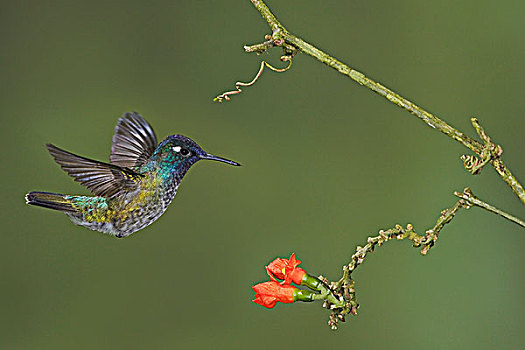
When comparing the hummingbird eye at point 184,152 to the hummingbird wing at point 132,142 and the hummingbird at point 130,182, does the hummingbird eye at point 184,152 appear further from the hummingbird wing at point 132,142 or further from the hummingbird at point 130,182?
the hummingbird wing at point 132,142

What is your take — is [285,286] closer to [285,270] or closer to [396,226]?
[285,270]

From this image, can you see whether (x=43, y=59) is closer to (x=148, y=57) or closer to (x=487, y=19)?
(x=148, y=57)

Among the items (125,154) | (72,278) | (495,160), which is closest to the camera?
(495,160)

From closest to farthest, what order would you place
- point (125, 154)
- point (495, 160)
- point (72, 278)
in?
point (495, 160), point (125, 154), point (72, 278)

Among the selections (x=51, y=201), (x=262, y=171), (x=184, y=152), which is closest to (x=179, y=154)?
(x=184, y=152)

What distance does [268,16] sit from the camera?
29.2 inches

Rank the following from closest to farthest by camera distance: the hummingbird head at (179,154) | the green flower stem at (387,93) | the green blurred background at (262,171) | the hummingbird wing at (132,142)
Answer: the green flower stem at (387,93) → the hummingbird head at (179,154) → the hummingbird wing at (132,142) → the green blurred background at (262,171)

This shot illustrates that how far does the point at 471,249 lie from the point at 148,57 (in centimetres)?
142

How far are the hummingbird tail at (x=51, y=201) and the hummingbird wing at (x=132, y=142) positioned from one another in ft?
0.36

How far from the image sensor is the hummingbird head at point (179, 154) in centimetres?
83

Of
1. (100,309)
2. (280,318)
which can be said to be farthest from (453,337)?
(100,309)

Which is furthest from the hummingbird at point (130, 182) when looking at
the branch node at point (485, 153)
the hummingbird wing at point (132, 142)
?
the branch node at point (485, 153)

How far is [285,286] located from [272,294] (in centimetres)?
3

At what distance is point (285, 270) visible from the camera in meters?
0.81
